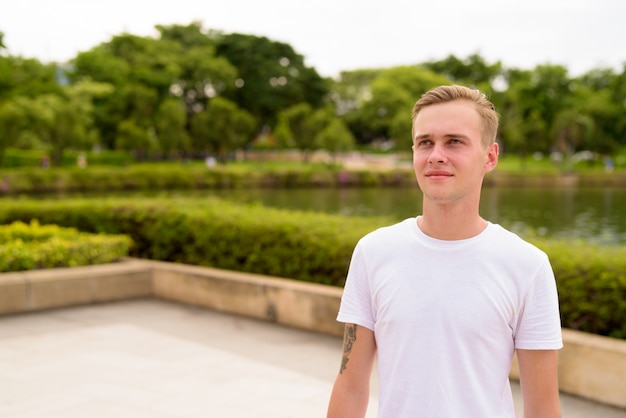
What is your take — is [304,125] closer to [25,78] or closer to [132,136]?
[132,136]

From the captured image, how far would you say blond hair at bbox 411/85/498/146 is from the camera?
73.6 inches

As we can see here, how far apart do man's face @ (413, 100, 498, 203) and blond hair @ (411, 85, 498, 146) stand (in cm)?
1

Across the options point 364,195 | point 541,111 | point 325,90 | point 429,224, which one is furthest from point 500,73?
point 429,224

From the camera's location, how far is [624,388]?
459cm

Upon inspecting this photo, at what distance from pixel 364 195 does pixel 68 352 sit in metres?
38.5

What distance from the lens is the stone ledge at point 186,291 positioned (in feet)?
21.2

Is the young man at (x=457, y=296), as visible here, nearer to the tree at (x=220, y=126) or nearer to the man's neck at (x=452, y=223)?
the man's neck at (x=452, y=223)

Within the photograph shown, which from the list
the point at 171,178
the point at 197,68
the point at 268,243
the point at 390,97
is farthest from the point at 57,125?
the point at 268,243

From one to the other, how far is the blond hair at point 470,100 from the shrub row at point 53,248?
6.78 metres

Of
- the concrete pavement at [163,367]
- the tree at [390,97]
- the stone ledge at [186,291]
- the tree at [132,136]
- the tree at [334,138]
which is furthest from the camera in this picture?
the tree at [390,97]

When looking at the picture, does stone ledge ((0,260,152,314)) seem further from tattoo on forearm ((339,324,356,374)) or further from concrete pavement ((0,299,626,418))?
tattoo on forearm ((339,324,356,374))

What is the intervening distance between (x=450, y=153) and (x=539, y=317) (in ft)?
1.61

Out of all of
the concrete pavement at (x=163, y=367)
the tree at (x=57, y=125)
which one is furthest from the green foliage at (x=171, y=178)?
the concrete pavement at (x=163, y=367)

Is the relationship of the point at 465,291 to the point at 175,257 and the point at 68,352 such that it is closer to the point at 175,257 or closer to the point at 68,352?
the point at 68,352
